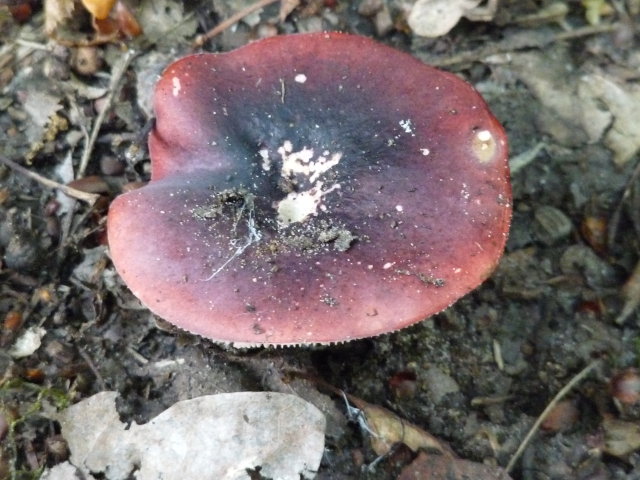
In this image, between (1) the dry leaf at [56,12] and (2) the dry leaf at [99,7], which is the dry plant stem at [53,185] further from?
(2) the dry leaf at [99,7]

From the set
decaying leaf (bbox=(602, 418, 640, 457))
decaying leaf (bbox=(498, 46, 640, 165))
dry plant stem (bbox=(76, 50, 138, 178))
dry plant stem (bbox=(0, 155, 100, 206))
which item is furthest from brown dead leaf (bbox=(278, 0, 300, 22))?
decaying leaf (bbox=(602, 418, 640, 457))

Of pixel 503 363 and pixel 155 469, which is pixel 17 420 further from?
pixel 503 363

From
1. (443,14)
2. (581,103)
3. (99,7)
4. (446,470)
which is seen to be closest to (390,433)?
(446,470)

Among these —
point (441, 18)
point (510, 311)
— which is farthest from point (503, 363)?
point (441, 18)

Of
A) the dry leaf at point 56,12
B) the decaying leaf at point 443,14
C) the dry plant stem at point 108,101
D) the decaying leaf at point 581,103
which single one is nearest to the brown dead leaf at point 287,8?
the decaying leaf at point 443,14

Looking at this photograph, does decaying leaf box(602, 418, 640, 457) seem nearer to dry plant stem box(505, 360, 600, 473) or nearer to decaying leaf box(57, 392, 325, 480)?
dry plant stem box(505, 360, 600, 473)

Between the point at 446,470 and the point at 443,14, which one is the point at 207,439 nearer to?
the point at 446,470
